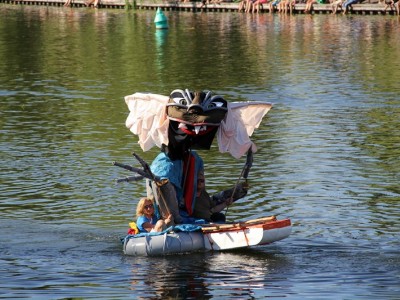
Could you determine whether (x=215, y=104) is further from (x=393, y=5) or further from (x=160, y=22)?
(x=393, y=5)

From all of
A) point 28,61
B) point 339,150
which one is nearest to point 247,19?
point 28,61

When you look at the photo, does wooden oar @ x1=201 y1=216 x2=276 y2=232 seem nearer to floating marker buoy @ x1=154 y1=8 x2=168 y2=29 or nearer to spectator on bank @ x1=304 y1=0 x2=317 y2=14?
floating marker buoy @ x1=154 y1=8 x2=168 y2=29

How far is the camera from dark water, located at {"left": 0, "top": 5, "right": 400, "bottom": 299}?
15461 millimetres

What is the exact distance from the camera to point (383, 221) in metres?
18.7

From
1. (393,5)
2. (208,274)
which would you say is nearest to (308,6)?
(393,5)

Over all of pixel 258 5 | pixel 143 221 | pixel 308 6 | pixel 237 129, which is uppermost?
pixel 237 129

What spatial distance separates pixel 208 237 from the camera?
53.8ft

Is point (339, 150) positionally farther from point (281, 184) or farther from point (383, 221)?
point (383, 221)

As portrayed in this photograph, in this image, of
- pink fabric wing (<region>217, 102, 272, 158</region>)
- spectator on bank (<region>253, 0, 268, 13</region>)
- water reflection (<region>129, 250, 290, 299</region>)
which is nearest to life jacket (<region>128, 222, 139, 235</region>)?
water reflection (<region>129, 250, 290, 299</region>)

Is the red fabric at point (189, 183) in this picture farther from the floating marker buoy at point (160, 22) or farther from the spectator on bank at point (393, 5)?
the spectator on bank at point (393, 5)

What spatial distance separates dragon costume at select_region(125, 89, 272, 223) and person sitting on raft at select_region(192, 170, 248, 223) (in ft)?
0.48

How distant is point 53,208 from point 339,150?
7.55 m

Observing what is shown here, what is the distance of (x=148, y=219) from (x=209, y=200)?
1.02 meters

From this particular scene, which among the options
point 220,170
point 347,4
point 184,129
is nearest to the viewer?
point 184,129
